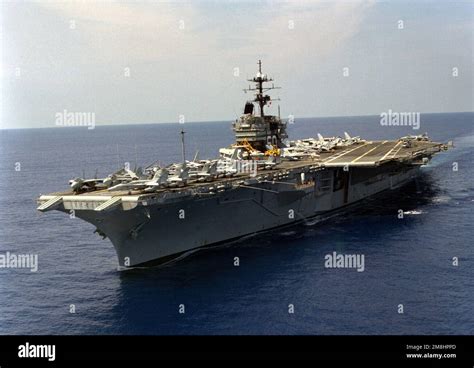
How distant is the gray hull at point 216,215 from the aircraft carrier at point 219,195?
41 millimetres

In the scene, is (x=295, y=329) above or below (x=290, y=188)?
below

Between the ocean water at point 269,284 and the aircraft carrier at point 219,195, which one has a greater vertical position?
the aircraft carrier at point 219,195

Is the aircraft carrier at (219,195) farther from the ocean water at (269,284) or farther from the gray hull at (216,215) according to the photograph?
the ocean water at (269,284)

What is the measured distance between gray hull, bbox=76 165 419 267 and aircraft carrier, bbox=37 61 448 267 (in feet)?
0.13

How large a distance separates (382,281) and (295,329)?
5.55 meters

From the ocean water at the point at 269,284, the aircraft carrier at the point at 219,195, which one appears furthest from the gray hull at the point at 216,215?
the ocean water at the point at 269,284

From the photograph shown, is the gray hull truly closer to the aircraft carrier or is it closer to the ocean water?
the aircraft carrier

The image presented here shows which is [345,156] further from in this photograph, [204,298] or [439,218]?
[204,298]

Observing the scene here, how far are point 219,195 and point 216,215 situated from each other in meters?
1.38

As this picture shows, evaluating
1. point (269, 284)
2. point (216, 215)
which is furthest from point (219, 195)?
point (269, 284)

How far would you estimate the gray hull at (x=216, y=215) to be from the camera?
70.8 feet
